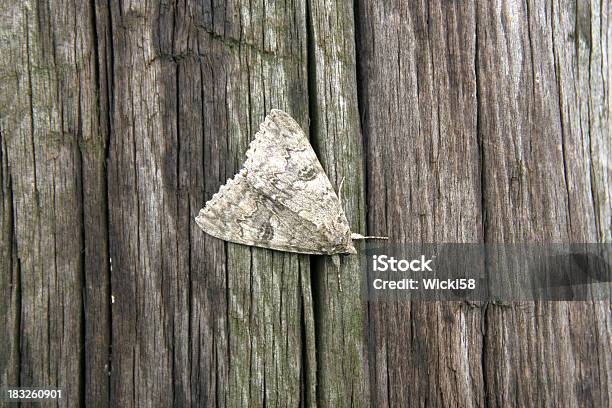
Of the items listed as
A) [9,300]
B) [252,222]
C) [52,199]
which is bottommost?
[9,300]

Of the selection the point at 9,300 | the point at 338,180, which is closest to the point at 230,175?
the point at 338,180

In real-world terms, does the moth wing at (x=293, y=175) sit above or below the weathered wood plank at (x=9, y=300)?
above

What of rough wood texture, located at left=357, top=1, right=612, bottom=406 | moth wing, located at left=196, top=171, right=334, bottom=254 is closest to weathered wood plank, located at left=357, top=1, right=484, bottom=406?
rough wood texture, located at left=357, top=1, right=612, bottom=406

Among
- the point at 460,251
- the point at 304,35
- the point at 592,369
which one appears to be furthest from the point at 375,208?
the point at 592,369

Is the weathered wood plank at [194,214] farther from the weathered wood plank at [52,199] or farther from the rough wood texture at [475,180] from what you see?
the rough wood texture at [475,180]

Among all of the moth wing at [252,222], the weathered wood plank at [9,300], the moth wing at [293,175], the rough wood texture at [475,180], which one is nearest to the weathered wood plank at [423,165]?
the rough wood texture at [475,180]

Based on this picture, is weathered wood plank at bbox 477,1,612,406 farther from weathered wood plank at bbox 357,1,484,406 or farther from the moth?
the moth

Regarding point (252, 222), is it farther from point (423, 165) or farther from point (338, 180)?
point (423, 165)
